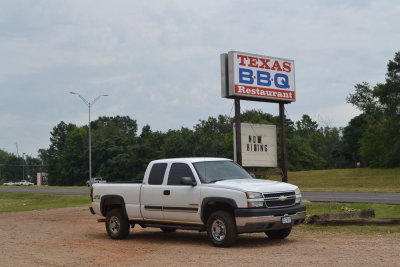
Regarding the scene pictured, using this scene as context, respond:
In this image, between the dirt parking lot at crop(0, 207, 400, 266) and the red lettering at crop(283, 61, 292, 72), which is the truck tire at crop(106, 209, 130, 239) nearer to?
the dirt parking lot at crop(0, 207, 400, 266)

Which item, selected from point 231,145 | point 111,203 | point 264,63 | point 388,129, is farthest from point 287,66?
point 231,145

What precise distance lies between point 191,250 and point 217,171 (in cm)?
213

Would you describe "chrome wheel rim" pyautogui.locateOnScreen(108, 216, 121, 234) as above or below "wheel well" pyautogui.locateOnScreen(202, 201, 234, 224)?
below

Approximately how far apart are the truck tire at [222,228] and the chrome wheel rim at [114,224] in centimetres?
307

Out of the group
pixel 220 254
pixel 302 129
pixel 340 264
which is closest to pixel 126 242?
pixel 220 254

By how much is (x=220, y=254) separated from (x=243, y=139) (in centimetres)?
1029

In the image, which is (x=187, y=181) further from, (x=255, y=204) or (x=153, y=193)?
(x=255, y=204)

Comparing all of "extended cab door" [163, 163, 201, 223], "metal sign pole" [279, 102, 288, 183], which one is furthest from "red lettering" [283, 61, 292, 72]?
"extended cab door" [163, 163, 201, 223]

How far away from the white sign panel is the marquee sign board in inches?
43.7

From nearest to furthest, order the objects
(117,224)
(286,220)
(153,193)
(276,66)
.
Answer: (286,220) → (153,193) → (117,224) → (276,66)

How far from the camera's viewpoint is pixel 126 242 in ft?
44.3

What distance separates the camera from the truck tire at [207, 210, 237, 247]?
11.5 metres

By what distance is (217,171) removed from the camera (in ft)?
42.2

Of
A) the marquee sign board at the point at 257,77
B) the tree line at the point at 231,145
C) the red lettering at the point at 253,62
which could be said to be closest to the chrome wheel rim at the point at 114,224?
the marquee sign board at the point at 257,77
